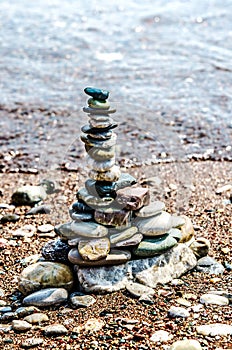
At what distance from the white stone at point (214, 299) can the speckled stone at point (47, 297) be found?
821 mm

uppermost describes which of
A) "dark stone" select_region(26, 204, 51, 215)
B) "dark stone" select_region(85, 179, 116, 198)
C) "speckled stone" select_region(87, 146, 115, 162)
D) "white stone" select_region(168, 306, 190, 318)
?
"speckled stone" select_region(87, 146, 115, 162)

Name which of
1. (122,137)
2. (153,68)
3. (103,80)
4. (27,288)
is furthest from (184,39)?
(27,288)

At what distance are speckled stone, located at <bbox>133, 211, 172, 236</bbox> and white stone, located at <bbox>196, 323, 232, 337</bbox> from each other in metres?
0.72

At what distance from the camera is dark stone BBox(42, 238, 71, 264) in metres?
4.28

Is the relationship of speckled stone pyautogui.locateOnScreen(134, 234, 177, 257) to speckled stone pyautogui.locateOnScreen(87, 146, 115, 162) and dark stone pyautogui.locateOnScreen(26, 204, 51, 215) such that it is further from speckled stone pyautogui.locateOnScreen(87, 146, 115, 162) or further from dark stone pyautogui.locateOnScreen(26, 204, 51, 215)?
dark stone pyautogui.locateOnScreen(26, 204, 51, 215)

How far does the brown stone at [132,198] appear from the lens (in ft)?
13.7

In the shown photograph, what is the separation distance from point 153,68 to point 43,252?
533 cm

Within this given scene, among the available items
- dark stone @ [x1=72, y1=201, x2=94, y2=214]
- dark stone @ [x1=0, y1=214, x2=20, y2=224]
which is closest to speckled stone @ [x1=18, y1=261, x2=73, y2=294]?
dark stone @ [x1=72, y1=201, x2=94, y2=214]

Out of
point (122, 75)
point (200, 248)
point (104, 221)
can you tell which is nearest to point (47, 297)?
point (104, 221)

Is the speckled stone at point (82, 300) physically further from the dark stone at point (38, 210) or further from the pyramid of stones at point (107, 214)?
the dark stone at point (38, 210)

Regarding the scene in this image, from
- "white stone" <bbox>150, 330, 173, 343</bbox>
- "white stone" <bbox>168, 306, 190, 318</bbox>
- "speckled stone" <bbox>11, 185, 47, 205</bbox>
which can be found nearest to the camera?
"white stone" <bbox>150, 330, 173, 343</bbox>

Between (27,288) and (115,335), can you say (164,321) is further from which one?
(27,288)

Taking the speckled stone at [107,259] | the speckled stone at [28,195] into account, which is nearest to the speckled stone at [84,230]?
the speckled stone at [107,259]

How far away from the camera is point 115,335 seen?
3734mm
